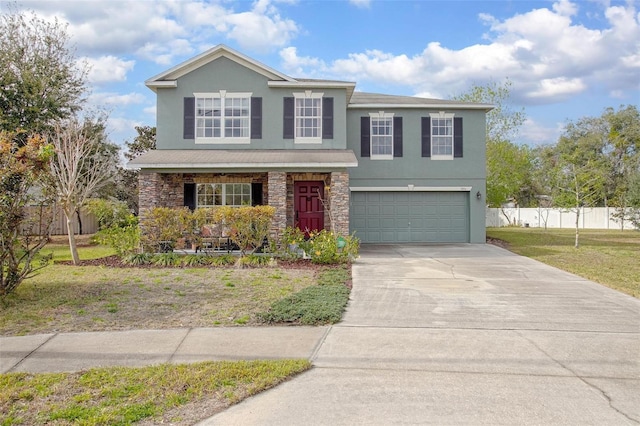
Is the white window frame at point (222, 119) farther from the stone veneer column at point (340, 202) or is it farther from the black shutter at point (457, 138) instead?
the black shutter at point (457, 138)

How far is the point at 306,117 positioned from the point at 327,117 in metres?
0.72

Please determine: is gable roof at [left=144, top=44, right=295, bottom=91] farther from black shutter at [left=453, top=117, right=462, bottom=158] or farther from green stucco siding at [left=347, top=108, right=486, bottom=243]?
black shutter at [left=453, top=117, right=462, bottom=158]

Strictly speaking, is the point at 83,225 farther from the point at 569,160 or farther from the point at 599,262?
the point at 569,160

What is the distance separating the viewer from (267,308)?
819cm

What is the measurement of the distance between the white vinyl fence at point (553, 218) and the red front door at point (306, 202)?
26.0 m

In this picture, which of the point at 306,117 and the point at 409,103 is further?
the point at 409,103

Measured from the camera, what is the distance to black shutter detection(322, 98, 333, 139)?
17.6m

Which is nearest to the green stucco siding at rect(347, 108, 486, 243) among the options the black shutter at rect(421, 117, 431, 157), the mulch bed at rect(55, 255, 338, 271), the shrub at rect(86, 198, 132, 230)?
the black shutter at rect(421, 117, 431, 157)

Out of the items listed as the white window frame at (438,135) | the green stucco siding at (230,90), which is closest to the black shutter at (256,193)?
the green stucco siding at (230,90)

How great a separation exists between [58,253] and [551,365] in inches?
647

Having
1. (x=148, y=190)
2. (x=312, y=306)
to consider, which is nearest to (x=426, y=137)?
(x=148, y=190)

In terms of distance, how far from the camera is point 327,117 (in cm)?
1766

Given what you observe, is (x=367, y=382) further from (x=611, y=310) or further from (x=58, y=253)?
(x=58, y=253)

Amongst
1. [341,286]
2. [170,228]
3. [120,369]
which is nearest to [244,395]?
[120,369]
